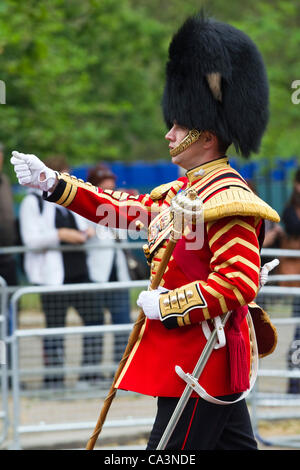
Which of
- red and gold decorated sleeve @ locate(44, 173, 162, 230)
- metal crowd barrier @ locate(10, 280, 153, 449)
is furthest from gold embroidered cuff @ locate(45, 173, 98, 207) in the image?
metal crowd barrier @ locate(10, 280, 153, 449)

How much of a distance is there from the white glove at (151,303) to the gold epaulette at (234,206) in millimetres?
346

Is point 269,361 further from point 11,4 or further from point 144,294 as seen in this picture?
point 11,4

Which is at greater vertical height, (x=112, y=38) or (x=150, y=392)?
(x=112, y=38)

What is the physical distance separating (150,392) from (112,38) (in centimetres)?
1397

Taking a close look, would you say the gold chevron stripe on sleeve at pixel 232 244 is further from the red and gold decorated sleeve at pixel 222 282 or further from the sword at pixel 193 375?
the sword at pixel 193 375

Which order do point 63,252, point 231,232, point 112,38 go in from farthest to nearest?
point 112,38
point 63,252
point 231,232

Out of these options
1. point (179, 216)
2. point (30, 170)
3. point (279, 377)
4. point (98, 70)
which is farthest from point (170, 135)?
point (98, 70)

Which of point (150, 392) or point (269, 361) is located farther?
point (269, 361)

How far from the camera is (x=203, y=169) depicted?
3598 mm

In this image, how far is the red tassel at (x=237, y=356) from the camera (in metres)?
3.47

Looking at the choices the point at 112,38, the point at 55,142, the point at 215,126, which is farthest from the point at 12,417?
the point at 112,38

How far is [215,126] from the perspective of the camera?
3572mm

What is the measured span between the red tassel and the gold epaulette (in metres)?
0.41
